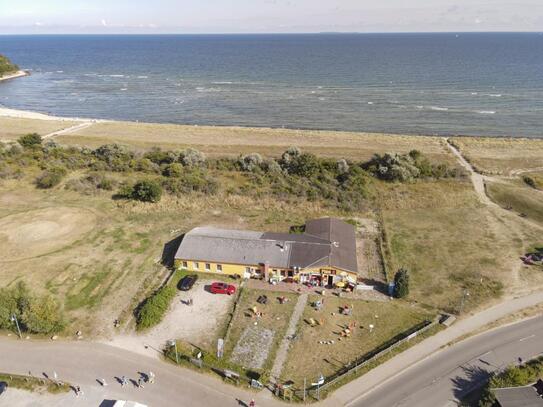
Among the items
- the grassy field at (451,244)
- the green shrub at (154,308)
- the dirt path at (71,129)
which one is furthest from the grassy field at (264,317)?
the dirt path at (71,129)

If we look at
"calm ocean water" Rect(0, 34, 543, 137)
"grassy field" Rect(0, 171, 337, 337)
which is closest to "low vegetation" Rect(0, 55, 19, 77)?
"calm ocean water" Rect(0, 34, 543, 137)

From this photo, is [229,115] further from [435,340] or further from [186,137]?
[435,340]

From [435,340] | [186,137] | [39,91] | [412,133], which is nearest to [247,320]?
[435,340]

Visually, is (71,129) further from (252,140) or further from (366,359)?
(366,359)

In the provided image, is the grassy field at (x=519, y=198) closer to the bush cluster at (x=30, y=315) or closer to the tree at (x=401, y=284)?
the tree at (x=401, y=284)

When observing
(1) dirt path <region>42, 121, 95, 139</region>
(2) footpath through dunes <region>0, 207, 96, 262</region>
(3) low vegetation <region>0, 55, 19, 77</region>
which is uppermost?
(3) low vegetation <region>0, 55, 19, 77</region>

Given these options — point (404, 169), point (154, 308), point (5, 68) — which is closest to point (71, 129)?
point (404, 169)

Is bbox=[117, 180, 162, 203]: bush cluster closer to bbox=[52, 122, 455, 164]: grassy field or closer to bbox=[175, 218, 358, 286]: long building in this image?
bbox=[175, 218, 358, 286]: long building
